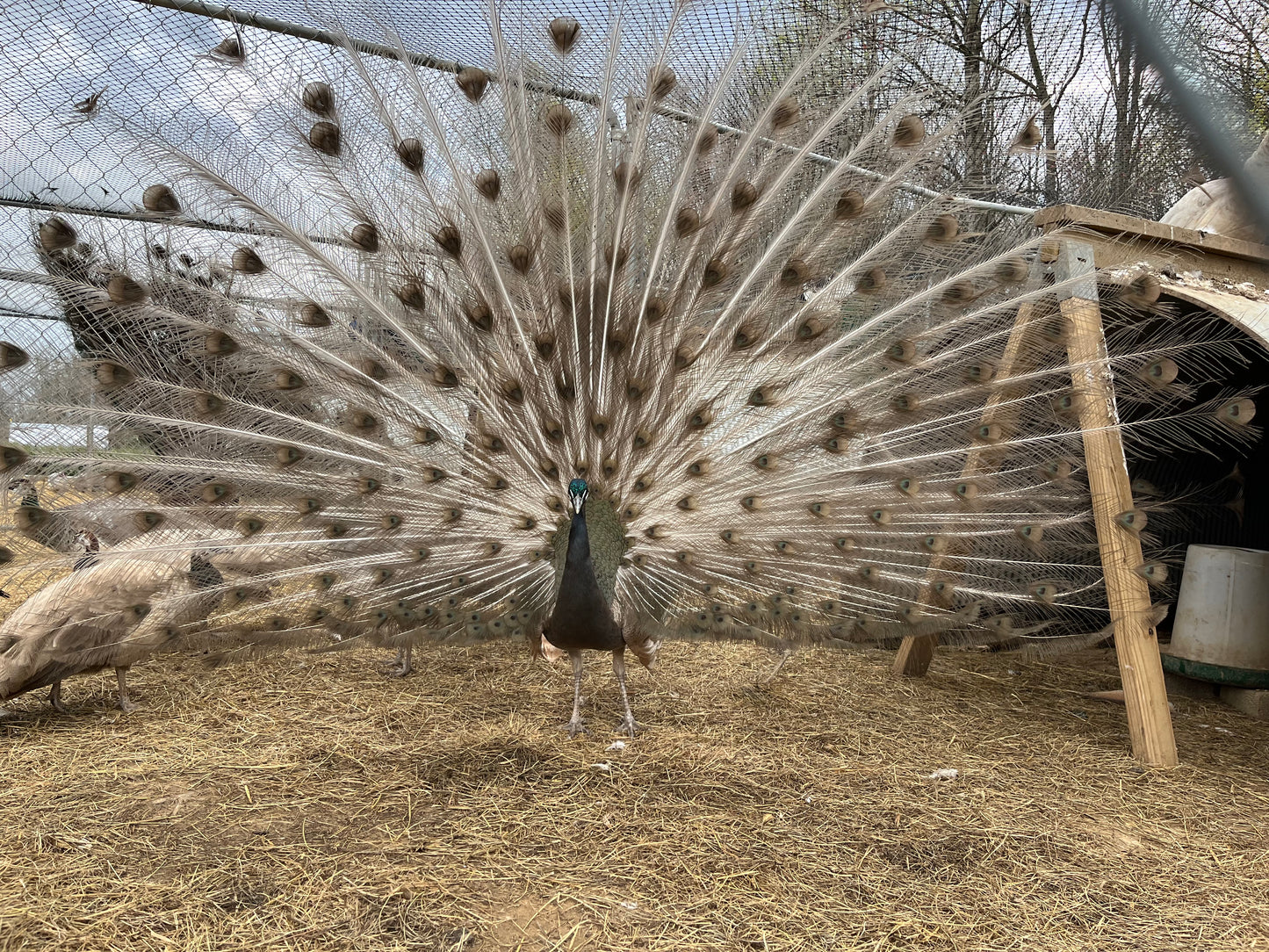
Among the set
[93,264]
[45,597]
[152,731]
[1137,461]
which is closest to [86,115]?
[93,264]

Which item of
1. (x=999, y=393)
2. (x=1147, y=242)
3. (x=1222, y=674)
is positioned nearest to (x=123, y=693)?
(x=999, y=393)

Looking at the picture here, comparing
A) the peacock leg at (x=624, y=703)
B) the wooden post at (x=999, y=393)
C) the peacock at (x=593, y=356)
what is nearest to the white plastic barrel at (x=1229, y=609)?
the peacock at (x=593, y=356)

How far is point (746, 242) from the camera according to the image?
12.2 feet

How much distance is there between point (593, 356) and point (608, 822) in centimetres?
200

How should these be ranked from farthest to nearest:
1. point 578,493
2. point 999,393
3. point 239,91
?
point 999,393 < point 578,493 < point 239,91

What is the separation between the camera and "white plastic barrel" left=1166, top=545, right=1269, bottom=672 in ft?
15.2

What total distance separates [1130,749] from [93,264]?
511 cm

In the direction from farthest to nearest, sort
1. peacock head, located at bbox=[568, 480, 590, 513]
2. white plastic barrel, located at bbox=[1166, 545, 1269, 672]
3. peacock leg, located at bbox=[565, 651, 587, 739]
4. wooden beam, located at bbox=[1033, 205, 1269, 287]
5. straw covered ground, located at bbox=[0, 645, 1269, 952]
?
white plastic barrel, located at bbox=[1166, 545, 1269, 672]
peacock leg, located at bbox=[565, 651, 587, 739]
wooden beam, located at bbox=[1033, 205, 1269, 287]
peacock head, located at bbox=[568, 480, 590, 513]
straw covered ground, located at bbox=[0, 645, 1269, 952]

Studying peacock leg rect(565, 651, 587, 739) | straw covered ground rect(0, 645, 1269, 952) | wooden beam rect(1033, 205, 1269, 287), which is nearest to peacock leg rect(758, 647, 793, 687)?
straw covered ground rect(0, 645, 1269, 952)

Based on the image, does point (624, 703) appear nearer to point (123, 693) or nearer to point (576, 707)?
point (576, 707)

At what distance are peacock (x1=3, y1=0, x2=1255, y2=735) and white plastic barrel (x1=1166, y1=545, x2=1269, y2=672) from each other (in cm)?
124

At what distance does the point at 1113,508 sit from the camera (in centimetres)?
368

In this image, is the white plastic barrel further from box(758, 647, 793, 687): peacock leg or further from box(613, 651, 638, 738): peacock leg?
box(613, 651, 638, 738): peacock leg

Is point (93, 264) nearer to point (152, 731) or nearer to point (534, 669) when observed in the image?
point (152, 731)
